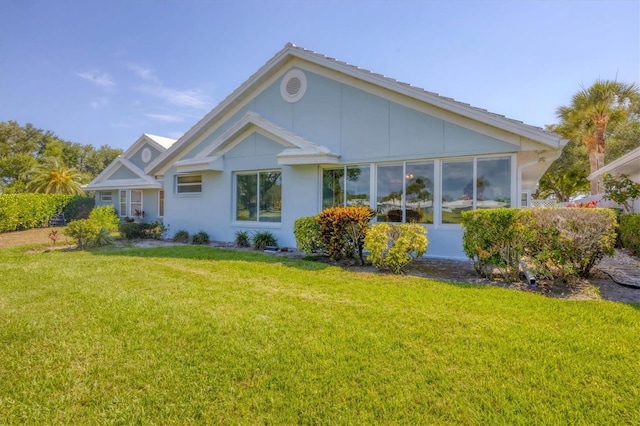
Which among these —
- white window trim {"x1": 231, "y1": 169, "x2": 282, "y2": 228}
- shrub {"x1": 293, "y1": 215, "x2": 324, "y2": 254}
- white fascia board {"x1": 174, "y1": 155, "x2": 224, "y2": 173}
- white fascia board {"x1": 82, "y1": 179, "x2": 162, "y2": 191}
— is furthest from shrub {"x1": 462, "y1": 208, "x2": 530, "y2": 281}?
white fascia board {"x1": 82, "y1": 179, "x2": 162, "y2": 191}

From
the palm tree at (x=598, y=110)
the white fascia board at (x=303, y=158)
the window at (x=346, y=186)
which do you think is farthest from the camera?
the palm tree at (x=598, y=110)

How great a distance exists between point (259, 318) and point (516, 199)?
7809 mm

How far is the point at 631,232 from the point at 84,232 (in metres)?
19.0

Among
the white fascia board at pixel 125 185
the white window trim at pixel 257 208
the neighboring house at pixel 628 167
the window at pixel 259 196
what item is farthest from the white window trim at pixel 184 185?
the neighboring house at pixel 628 167

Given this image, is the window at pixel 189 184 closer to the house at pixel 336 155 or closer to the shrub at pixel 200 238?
the house at pixel 336 155

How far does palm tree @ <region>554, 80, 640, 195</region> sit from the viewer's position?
2447 centimetres

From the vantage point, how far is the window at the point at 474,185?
9302 mm

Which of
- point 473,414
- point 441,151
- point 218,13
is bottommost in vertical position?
point 473,414

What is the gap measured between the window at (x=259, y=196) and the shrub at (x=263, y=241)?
2.67ft

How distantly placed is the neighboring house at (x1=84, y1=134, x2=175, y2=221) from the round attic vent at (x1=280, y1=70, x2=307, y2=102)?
566 inches

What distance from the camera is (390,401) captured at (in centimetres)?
292

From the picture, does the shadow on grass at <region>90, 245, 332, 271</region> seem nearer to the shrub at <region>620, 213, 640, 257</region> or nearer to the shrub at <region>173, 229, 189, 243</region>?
the shrub at <region>173, 229, 189, 243</region>

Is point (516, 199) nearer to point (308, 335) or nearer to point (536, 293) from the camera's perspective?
point (536, 293)

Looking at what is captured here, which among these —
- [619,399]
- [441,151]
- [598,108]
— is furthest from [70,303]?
[598,108]
